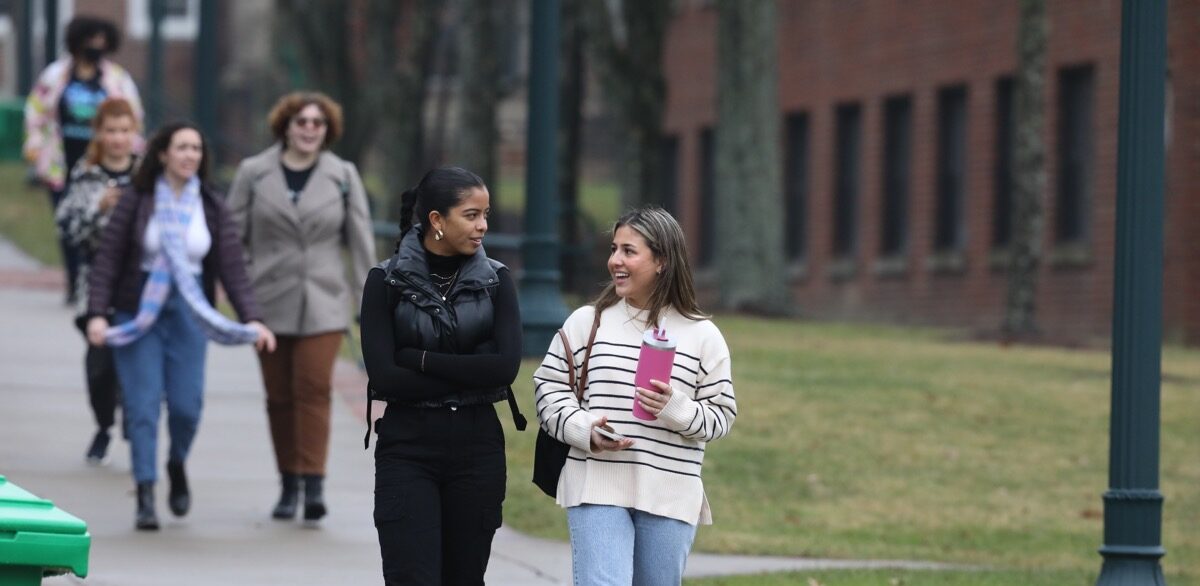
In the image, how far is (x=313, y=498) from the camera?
10711 millimetres

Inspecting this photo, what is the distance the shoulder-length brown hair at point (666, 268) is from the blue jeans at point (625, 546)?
57cm

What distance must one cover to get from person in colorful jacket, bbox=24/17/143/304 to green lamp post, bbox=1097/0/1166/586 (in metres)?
8.41

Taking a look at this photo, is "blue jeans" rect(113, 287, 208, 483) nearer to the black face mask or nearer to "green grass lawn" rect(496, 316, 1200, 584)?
"green grass lawn" rect(496, 316, 1200, 584)

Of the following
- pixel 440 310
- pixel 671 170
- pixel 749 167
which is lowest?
pixel 440 310

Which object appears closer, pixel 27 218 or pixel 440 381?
pixel 440 381

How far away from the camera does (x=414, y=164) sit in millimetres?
33625

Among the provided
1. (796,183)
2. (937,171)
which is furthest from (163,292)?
(796,183)

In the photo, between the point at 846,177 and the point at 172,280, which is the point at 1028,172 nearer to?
the point at 846,177

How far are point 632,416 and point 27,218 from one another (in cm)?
2389

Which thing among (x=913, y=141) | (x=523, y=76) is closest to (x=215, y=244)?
(x=913, y=141)

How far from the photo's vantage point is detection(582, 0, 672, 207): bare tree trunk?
2808cm

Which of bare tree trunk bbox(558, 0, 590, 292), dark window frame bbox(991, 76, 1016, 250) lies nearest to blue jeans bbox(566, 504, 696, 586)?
bare tree trunk bbox(558, 0, 590, 292)

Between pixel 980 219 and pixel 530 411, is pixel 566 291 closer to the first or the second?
pixel 980 219

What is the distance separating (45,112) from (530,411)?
16.0ft
